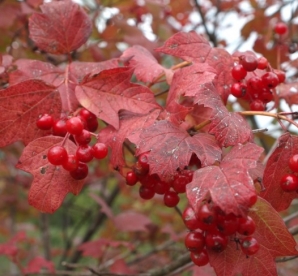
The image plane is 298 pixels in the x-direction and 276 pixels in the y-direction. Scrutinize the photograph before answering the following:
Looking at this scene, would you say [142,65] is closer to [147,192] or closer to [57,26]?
[57,26]

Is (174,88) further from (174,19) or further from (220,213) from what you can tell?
(174,19)

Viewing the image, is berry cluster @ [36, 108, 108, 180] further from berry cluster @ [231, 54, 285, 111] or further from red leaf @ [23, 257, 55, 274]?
red leaf @ [23, 257, 55, 274]

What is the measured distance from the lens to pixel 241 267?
3.21 feet

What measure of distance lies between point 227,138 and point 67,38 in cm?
68

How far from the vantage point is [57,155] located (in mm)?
1021

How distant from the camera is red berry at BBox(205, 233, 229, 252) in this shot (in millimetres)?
904

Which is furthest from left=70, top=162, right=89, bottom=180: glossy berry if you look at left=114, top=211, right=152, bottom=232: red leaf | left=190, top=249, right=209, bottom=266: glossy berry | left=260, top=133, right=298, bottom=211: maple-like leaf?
left=114, top=211, right=152, bottom=232: red leaf

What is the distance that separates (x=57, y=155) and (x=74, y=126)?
84 millimetres

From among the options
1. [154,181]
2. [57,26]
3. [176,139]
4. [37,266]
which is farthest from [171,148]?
[37,266]

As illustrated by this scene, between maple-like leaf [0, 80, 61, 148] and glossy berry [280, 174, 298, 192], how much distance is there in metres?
0.64

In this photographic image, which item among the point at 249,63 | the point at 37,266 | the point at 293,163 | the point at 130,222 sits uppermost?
the point at 249,63

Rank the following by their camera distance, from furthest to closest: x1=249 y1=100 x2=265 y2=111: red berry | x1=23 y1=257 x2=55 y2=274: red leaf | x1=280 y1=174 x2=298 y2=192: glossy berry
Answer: x1=23 y1=257 x2=55 y2=274: red leaf, x1=249 y1=100 x2=265 y2=111: red berry, x1=280 y1=174 x2=298 y2=192: glossy berry

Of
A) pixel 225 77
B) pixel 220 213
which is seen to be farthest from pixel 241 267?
pixel 225 77

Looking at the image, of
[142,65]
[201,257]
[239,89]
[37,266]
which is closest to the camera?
[201,257]
